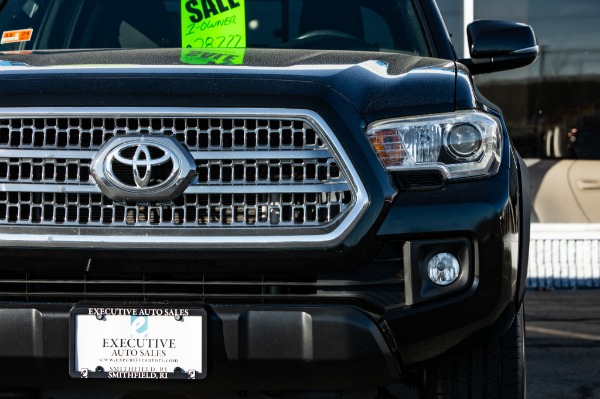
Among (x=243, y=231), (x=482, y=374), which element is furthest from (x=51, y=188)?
(x=482, y=374)

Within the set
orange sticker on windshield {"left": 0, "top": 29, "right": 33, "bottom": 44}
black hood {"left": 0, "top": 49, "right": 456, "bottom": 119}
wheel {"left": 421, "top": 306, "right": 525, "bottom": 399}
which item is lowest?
wheel {"left": 421, "top": 306, "right": 525, "bottom": 399}

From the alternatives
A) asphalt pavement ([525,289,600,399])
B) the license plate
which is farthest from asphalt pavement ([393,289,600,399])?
the license plate

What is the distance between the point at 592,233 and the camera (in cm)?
909

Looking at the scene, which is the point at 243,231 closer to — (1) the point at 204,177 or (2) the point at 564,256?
(1) the point at 204,177

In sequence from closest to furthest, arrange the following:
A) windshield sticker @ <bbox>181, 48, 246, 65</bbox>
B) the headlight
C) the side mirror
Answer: the headlight, windshield sticker @ <bbox>181, 48, 246, 65</bbox>, the side mirror

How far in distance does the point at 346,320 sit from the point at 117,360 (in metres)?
0.61

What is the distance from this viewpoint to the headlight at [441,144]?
127 inches

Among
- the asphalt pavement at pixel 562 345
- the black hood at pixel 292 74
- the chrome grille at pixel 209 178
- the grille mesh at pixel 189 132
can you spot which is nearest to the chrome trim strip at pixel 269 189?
the chrome grille at pixel 209 178

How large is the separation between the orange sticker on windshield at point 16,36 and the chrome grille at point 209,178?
5.10 ft

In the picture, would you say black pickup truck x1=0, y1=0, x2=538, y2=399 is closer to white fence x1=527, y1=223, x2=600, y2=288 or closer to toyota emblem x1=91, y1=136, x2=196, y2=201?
toyota emblem x1=91, y1=136, x2=196, y2=201

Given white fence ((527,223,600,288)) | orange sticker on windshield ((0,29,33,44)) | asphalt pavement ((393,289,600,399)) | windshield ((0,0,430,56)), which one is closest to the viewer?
windshield ((0,0,430,56))

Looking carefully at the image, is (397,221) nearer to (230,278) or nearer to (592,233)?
(230,278)

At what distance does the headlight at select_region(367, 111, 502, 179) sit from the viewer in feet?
10.6

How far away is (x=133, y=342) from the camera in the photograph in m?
3.18
